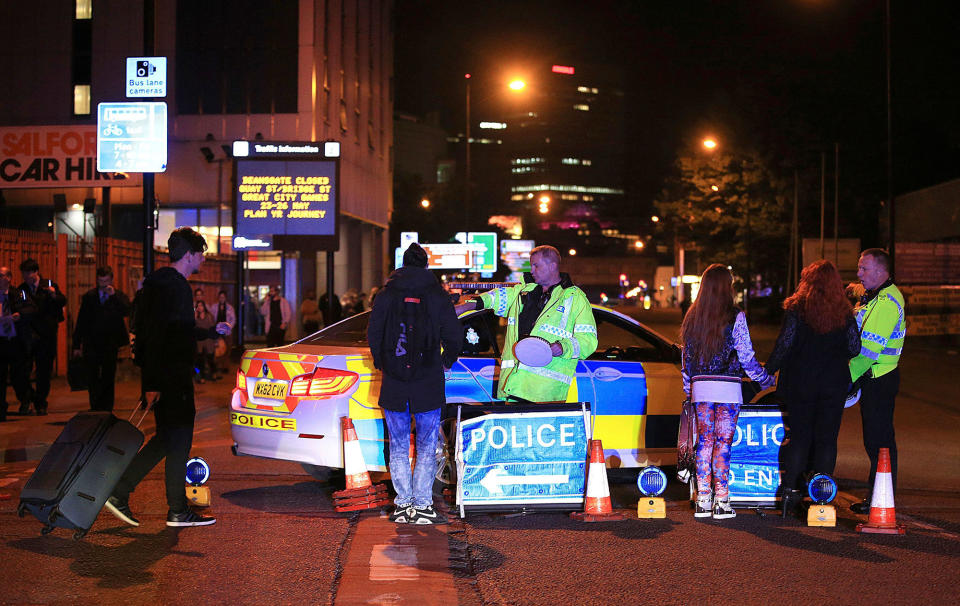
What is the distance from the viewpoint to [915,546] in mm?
6578

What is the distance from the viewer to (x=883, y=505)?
22.5 ft

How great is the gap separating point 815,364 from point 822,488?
858mm

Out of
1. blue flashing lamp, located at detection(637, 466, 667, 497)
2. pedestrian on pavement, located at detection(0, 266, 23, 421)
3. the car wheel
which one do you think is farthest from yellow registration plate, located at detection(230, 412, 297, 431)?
pedestrian on pavement, located at detection(0, 266, 23, 421)

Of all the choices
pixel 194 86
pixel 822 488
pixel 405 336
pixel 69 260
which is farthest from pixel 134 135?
pixel 194 86

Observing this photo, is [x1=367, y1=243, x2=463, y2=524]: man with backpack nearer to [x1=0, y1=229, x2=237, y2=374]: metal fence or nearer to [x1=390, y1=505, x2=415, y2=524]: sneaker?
[x1=390, y1=505, x2=415, y2=524]: sneaker

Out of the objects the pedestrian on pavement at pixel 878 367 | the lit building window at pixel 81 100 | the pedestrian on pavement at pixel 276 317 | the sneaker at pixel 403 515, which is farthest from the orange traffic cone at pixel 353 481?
the lit building window at pixel 81 100

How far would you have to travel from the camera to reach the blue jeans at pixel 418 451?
22.8ft

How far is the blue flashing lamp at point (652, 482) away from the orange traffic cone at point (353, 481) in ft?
6.24

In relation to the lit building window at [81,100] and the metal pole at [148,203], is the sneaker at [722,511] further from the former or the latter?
the lit building window at [81,100]

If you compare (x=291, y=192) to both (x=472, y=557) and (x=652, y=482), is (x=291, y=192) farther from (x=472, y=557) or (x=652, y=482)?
(x=472, y=557)

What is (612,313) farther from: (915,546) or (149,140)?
(149,140)

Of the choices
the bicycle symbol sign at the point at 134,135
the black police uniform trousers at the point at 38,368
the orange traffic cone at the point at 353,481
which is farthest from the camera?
the bicycle symbol sign at the point at 134,135

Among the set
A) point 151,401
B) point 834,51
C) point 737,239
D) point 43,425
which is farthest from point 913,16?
point 151,401

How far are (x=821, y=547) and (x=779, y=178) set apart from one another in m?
40.6
